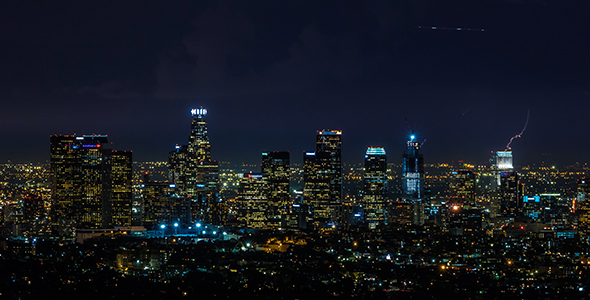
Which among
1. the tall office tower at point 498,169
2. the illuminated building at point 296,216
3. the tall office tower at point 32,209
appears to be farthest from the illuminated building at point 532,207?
the tall office tower at point 32,209

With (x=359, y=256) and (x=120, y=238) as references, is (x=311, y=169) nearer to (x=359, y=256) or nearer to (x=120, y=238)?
(x=120, y=238)

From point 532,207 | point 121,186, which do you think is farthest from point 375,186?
point 121,186

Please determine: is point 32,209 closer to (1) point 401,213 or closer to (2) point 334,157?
(2) point 334,157

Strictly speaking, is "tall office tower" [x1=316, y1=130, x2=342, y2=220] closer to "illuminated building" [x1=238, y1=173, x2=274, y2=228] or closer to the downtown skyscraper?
the downtown skyscraper

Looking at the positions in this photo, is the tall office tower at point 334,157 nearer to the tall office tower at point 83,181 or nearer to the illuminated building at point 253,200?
the illuminated building at point 253,200

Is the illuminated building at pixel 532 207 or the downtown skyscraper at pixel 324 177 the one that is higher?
the downtown skyscraper at pixel 324 177

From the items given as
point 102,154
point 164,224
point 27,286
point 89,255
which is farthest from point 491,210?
point 27,286
